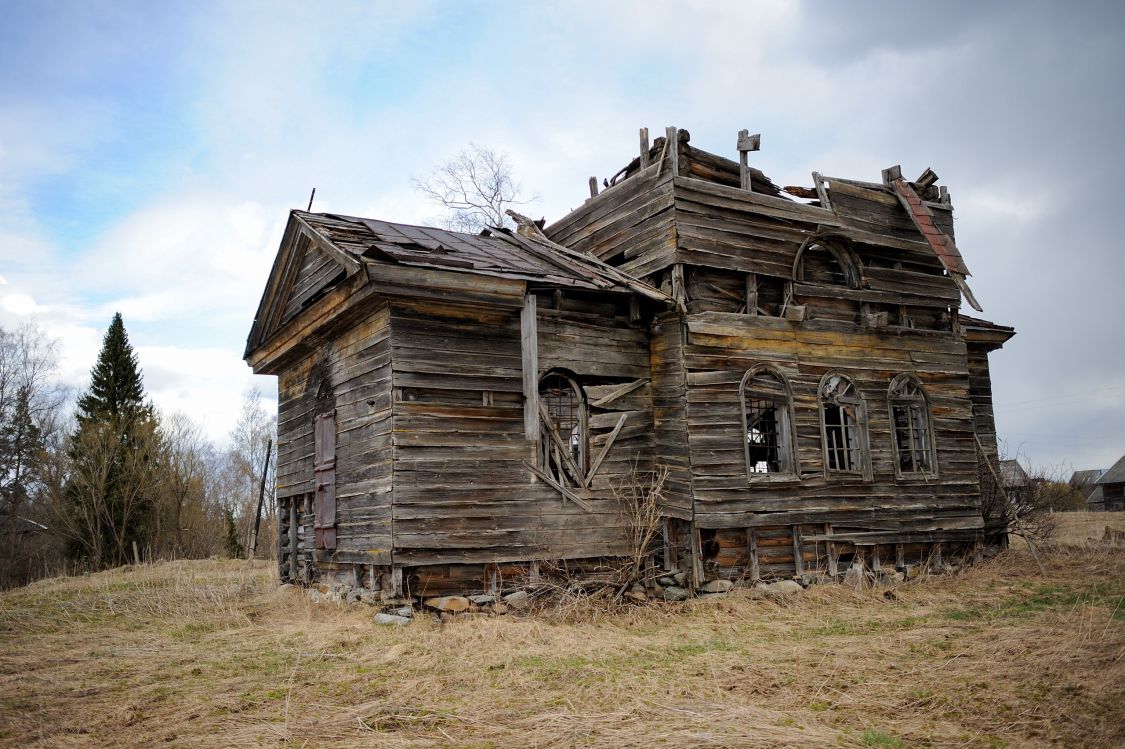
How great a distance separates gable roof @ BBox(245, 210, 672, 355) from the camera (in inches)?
413

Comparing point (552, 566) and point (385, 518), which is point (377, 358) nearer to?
point (385, 518)

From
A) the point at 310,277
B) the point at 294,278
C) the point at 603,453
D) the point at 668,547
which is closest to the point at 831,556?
the point at 668,547

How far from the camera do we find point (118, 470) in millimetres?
28734

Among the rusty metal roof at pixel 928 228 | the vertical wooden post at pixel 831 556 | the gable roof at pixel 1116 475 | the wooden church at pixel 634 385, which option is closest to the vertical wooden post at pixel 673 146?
the wooden church at pixel 634 385

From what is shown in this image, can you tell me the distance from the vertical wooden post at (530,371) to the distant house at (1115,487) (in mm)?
49264

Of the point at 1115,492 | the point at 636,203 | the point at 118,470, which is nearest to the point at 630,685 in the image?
the point at 636,203

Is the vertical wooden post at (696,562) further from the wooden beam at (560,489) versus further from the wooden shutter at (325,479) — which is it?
the wooden shutter at (325,479)

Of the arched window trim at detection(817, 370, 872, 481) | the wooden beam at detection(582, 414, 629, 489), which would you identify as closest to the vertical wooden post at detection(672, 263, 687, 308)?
the wooden beam at detection(582, 414, 629, 489)

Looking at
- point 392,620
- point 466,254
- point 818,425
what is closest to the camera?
point 392,620

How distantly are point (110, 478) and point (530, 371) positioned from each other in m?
23.7

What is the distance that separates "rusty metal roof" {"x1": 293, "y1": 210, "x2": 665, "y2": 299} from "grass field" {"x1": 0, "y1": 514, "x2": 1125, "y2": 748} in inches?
173

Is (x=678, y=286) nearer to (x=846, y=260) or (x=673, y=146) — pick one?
(x=673, y=146)

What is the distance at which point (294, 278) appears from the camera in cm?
1398

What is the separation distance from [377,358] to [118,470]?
22319 millimetres
